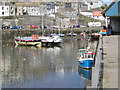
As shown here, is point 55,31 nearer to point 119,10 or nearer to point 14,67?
point 14,67

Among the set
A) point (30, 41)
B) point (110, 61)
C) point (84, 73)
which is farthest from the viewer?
point (30, 41)

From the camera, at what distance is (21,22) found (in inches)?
2356

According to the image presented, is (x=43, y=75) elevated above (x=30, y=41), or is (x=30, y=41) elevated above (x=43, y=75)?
(x=30, y=41)

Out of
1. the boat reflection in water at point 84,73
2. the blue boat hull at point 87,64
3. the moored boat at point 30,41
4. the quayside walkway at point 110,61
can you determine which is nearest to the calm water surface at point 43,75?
the boat reflection in water at point 84,73

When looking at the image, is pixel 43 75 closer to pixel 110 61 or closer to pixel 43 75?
pixel 43 75

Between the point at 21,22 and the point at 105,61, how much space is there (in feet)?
170

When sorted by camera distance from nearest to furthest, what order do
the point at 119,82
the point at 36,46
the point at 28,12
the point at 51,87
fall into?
the point at 119,82 < the point at 51,87 < the point at 36,46 < the point at 28,12

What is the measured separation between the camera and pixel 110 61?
341 inches

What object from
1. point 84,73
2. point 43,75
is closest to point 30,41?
point 43,75

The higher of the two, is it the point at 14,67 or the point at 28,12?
the point at 28,12

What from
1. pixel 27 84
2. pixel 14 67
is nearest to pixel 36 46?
pixel 14 67

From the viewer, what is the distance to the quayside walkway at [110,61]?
21.8 ft

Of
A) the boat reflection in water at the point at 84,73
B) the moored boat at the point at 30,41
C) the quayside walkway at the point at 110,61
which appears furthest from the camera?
the moored boat at the point at 30,41

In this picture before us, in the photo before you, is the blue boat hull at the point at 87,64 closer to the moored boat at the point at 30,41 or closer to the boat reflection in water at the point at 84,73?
the boat reflection in water at the point at 84,73
